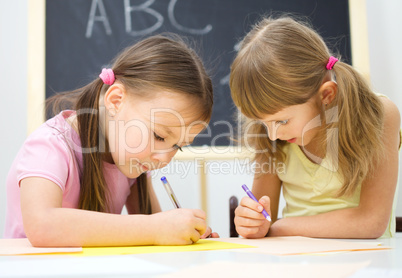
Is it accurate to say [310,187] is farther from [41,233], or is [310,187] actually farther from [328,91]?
[41,233]

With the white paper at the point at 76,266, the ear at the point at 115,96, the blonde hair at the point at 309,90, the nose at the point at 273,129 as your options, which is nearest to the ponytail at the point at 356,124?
the blonde hair at the point at 309,90

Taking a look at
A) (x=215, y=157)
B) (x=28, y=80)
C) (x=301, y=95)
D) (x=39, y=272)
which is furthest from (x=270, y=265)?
(x=28, y=80)

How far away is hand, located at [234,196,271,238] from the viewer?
849 mm

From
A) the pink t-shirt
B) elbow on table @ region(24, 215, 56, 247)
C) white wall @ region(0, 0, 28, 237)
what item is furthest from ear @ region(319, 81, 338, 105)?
white wall @ region(0, 0, 28, 237)

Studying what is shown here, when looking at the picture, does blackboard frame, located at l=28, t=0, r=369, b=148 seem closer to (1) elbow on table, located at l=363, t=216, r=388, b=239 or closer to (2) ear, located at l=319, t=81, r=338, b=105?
(2) ear, located at l=319, t=81, r=338, b=105

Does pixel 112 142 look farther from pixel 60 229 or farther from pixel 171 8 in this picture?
pixel 171 8

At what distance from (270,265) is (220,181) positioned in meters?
1.20

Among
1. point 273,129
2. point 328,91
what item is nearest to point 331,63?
point 328,91

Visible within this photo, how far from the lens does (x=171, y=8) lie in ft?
5.69

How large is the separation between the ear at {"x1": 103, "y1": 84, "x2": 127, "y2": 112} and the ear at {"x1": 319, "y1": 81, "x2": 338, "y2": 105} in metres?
0.43

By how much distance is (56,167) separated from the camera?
77cm

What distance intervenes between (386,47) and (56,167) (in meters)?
1.27

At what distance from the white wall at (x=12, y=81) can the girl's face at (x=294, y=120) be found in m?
1.07

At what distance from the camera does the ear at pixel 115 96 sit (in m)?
0.91
